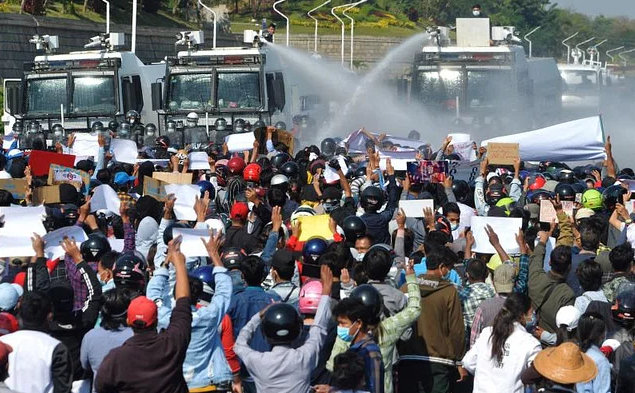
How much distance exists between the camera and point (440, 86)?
3058 cm

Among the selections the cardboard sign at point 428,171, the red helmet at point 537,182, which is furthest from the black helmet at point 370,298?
the red helmet at point 537,182

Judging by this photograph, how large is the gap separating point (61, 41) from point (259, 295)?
4167cm

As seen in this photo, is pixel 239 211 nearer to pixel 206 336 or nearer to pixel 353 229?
pixel 353 229

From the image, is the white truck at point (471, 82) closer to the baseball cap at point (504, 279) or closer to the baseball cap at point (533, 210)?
the baseball cap at point (533, 210)

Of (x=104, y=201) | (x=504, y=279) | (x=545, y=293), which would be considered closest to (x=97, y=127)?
(x=104, y=201)

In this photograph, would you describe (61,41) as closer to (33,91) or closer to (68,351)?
(33,91)

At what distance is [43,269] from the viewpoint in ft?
31.3

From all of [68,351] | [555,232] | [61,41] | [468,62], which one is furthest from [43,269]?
[61,41]

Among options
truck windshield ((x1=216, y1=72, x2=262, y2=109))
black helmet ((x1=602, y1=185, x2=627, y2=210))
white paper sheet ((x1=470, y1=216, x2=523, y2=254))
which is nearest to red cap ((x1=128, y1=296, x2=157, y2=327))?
white paper sheet ((x1=470, y1=216, x2=523, y2=254))

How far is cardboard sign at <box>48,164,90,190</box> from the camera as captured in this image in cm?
1472

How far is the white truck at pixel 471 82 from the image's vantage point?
30.3m

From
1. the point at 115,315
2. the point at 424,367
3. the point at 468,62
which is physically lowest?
the point at 424,367

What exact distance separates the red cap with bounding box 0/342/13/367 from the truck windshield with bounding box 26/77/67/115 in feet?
64.0

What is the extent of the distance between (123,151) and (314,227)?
7.21m
